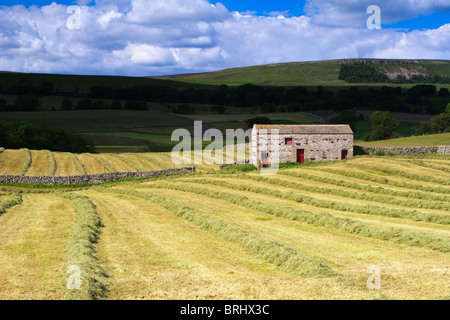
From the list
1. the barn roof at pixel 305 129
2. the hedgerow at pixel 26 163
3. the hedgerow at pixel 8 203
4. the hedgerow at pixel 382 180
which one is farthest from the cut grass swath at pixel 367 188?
the hedgerow at pixel 26 163

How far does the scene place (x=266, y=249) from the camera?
1644 cm

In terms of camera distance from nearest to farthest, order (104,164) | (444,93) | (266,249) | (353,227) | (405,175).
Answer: (266,249), (353,227), (405,175), (104,164), (444,93)

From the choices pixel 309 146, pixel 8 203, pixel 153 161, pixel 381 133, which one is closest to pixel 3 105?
pixel 153 161

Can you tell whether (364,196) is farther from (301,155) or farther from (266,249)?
(301,155)

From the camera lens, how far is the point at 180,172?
177ft

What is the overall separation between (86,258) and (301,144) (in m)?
44.8

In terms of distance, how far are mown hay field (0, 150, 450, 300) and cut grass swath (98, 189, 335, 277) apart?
0.16 ft

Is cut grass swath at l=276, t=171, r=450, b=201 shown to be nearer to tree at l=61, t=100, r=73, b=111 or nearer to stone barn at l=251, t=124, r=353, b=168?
stone barn at l=251, t=124, r=353, b=168

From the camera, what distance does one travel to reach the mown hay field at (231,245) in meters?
12.2

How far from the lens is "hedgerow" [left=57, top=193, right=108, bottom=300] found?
37.7ft

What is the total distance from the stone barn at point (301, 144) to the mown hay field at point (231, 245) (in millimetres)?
17857

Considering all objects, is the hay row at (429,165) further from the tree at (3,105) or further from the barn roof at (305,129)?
the tree at (3,105)
